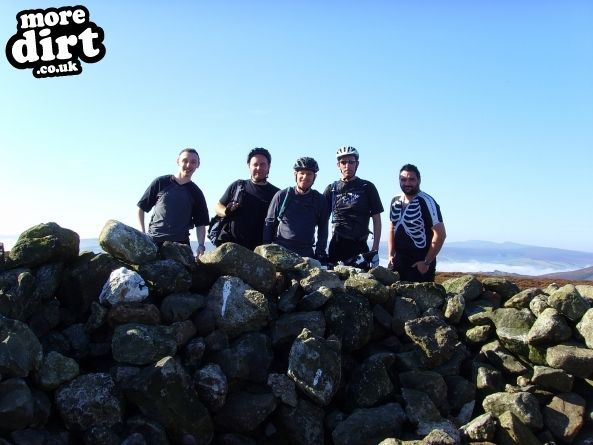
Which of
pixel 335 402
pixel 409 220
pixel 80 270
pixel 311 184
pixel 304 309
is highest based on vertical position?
pixel 311 184

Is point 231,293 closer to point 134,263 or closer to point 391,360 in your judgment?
point 134,263

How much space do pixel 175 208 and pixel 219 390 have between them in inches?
156

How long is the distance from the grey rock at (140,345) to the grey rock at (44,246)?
1659 millimetres

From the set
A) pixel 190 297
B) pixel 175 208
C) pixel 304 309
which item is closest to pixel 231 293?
pixel 190 297

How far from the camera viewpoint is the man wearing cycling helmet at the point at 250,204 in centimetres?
1038

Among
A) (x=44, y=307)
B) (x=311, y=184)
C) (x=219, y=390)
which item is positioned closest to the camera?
(x=219, y=390)

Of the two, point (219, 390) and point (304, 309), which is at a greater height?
point (304, 309)

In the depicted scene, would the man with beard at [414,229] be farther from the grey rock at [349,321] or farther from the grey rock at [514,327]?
the grey rock at [349,321]

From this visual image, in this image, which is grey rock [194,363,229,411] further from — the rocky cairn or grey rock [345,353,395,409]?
grey rock [345,353,395,409]

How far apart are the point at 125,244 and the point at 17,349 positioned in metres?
2.10

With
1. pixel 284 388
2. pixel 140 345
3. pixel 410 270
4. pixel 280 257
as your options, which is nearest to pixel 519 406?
pixel 284 388

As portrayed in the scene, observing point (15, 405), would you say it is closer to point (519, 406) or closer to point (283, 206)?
point (283, 206)

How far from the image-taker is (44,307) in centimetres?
784

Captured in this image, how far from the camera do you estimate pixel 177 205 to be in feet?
33.4
